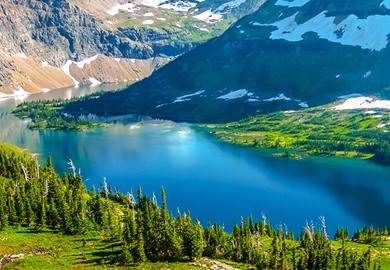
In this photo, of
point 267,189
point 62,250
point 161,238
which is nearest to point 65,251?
point 62,250

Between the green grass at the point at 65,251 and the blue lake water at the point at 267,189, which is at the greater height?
the green grass at the point at 65,251

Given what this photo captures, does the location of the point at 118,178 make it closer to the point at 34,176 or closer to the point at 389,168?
the point at 34,176

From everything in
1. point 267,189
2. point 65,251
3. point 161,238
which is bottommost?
point 267,189

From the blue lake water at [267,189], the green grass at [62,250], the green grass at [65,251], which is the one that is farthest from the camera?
the blue lake water at [267,189]

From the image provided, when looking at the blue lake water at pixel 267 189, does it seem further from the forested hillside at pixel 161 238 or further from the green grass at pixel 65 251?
the green grass at pixel 65 251

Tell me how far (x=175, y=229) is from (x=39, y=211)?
24.8 meters

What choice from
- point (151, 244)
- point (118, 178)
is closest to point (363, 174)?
point (118, 178)

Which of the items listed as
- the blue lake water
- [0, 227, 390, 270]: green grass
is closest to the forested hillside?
[0, 227, 390, 270]: green grass

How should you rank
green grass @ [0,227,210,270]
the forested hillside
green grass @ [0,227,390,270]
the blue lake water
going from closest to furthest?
green grass @ [0,227,210,270] < green grass @ [0,227,390,270] < the forested hillside < the blue lake water

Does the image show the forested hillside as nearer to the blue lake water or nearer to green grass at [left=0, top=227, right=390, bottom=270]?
green grass at [left=0, top=227, right=390, bottom=270]

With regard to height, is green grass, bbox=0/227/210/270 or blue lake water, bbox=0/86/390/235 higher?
green grass, bbox=0/227/210/270

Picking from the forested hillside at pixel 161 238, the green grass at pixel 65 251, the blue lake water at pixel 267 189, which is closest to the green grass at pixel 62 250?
the green grass at pixel 65 251

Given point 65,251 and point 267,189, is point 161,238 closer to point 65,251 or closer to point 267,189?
point 65,251

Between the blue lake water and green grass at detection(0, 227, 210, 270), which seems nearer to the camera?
green grass at detection(0, 227, 210, 270)
